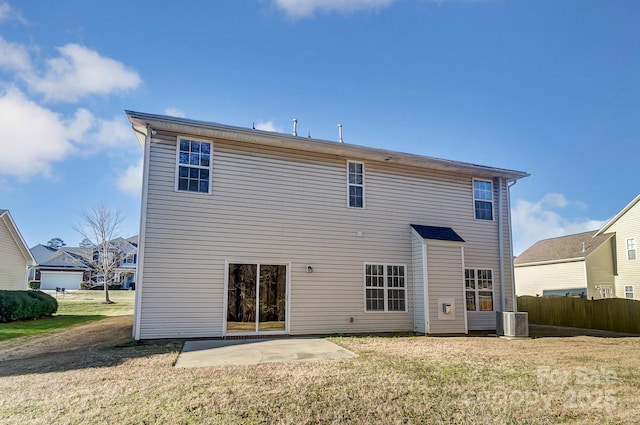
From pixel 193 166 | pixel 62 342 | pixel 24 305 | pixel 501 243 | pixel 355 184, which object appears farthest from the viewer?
pixel 24 305

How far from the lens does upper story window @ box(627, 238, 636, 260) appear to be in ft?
71.3

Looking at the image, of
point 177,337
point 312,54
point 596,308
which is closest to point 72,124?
point 312,54

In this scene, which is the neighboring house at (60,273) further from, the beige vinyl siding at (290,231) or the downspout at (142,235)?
the beige vinyl siding at (290,231)

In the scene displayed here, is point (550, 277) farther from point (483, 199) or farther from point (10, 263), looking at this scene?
point (10, 263)

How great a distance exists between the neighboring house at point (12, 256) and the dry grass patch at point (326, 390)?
608 inches

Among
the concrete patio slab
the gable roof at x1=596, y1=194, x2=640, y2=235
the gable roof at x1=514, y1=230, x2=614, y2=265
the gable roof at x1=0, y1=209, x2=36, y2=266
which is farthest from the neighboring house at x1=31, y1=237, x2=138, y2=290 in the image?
the gable roof at x1=596, y1=194, x2=640, y2=235

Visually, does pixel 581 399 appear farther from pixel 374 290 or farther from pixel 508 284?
pixel 508 284

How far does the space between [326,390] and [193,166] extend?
7.10 metres

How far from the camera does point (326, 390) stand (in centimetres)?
527

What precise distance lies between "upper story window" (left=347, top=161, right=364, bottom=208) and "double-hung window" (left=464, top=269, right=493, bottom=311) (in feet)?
14.6

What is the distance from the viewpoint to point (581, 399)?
17.7ft

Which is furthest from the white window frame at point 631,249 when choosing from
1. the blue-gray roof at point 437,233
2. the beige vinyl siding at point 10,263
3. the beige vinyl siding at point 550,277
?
the beige vinyl siding at point 10,263

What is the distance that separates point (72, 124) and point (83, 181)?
847cm

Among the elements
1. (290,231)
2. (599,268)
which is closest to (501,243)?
(290,231)
